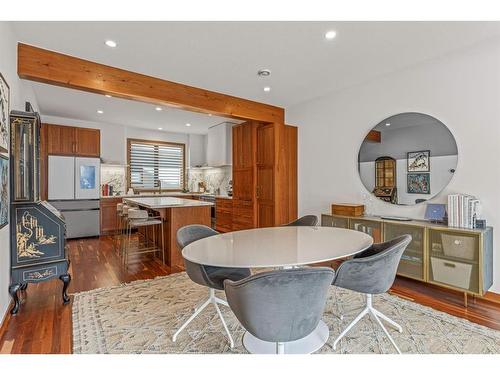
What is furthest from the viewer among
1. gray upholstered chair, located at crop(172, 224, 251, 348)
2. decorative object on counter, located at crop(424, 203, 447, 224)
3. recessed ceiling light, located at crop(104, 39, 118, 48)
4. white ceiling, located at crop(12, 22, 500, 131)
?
decorative object on counter, located at crop(424, 203, 447, 224)

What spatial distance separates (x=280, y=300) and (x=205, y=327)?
1.15 meters

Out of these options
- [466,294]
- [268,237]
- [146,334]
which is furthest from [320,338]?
[466,294]

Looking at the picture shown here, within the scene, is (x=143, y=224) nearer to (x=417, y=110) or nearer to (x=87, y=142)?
(x=87, y=142)

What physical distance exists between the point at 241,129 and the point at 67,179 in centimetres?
368

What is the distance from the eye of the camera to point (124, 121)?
250 inches

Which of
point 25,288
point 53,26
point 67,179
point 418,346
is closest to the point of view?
point 418,346

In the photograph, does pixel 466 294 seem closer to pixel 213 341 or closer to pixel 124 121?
pixel 213 341

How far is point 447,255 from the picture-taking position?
2764 mm

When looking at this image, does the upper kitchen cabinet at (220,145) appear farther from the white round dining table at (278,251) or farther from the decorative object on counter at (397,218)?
the white round dining table at (278,251)

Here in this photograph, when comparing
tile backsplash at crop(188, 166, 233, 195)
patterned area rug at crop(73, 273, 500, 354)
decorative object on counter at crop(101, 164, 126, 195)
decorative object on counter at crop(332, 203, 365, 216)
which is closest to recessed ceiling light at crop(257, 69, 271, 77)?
decorative object on counter at crop(332, 203, 365, 216)

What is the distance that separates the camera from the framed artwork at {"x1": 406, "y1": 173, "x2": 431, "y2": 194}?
128 inches

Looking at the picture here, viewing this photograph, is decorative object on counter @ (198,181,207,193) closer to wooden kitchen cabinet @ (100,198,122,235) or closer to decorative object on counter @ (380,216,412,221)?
wooden kitchen cabinet @ (100,198,122,235)

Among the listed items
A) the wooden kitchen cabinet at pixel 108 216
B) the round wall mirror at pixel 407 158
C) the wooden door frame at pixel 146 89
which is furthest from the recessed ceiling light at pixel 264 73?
the wooden kitchen cabinet at pixel 108 216

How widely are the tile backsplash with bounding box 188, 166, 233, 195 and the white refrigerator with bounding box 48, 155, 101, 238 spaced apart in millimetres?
2724
